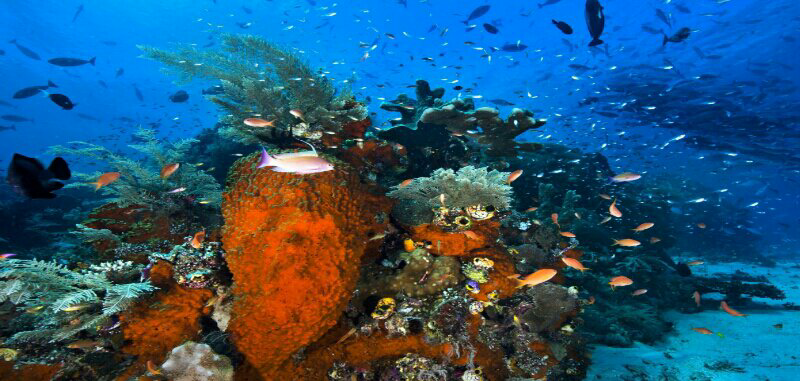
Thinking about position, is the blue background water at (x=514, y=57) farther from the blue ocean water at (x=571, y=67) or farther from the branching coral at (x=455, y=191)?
the branching coral at (x=455, y=191)

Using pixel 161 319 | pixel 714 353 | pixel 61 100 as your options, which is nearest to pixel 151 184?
pixel 161 319

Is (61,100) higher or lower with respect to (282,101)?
lower

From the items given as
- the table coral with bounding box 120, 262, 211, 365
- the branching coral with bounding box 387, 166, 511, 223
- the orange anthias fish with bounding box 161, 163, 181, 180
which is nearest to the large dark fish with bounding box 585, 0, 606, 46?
the branching coral with bounding box 387, 166, 511, 223

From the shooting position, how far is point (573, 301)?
5.02 meters

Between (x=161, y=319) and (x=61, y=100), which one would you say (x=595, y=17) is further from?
(x=61, y=100)

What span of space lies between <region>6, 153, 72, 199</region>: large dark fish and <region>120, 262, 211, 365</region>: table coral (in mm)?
1179

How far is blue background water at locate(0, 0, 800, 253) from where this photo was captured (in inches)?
742

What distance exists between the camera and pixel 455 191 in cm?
425

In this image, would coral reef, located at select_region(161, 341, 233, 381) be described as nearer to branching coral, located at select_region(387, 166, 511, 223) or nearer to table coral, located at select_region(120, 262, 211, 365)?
table coral, located at select_region(120, 262, 211, 365)

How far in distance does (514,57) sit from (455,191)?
1582 inches

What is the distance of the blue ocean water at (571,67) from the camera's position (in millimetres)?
18391

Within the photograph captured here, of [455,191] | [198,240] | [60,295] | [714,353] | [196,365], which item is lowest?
[714,353]

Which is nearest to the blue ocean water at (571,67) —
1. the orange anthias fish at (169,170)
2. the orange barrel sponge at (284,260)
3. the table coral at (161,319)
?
the orange anthias fish at (169,170)

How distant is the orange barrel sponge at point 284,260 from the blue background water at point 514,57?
4.07 meters
